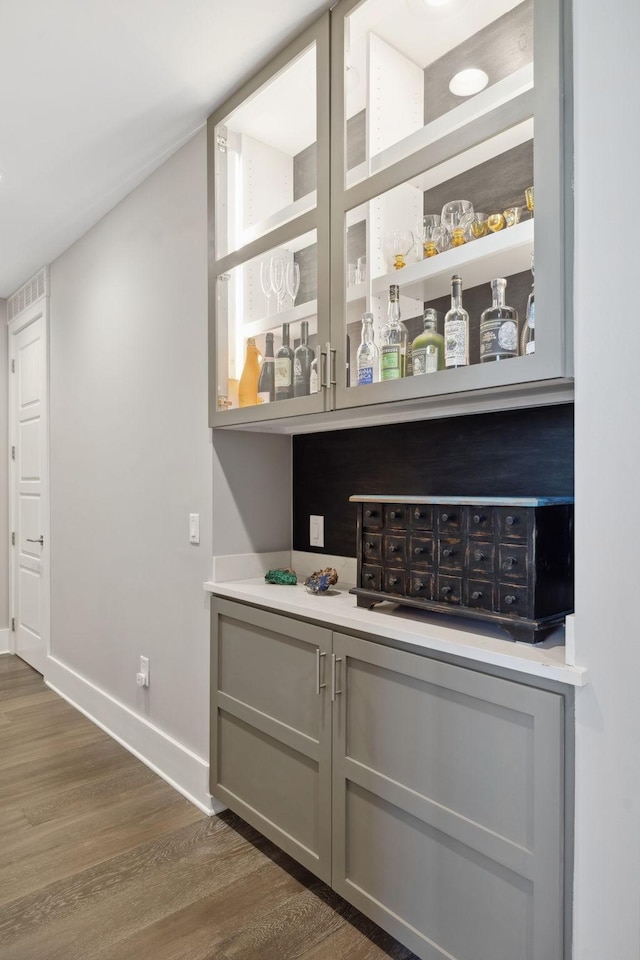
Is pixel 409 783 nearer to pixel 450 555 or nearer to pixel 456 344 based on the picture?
pixel 450 555

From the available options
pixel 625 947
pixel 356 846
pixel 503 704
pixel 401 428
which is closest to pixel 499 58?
pixel 401 428

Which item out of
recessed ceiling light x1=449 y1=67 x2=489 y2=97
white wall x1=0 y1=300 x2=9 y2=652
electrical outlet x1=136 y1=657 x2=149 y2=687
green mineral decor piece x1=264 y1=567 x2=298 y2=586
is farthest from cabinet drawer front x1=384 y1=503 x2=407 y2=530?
white wall x1=0 y1=300 x2=9 y2=652

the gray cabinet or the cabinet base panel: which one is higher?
the cabinet base panel

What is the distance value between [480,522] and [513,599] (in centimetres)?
20

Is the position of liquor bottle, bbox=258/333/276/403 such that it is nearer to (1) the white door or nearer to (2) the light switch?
(2) the light switch

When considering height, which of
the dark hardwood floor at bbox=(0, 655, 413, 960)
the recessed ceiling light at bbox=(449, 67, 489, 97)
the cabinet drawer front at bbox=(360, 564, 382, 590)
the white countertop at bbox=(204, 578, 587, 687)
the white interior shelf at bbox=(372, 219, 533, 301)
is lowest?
the dark hardwood floor at bbox=(0, 655, 413, 960)

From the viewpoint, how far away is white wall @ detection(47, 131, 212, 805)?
243cm

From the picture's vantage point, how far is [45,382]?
12.7 ft

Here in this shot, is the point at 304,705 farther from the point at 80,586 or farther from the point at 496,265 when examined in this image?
the point at 80,586

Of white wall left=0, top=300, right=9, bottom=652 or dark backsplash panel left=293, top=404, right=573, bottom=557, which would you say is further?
white wall left=0, top=300, right=9, bottom=652

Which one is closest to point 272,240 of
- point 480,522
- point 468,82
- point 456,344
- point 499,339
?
point 468,82

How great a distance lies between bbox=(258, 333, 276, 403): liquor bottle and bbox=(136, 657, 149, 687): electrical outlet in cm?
143

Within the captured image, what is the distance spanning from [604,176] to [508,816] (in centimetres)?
135

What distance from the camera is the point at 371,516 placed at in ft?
5.89
